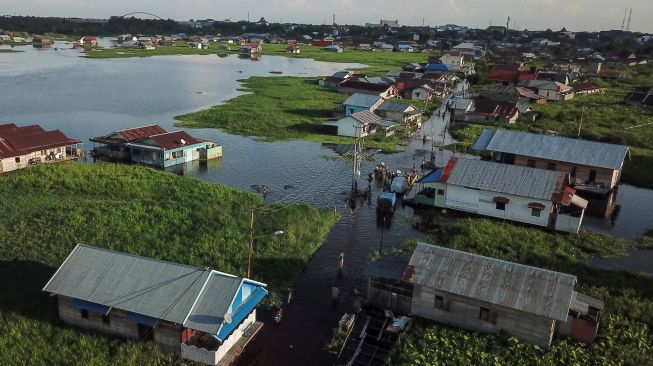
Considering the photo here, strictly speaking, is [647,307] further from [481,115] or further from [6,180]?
[481,115]

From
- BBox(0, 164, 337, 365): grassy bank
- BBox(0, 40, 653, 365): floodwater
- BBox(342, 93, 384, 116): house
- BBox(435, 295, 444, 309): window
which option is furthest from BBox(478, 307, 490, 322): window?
BBox(342, 93, 384, 116): house

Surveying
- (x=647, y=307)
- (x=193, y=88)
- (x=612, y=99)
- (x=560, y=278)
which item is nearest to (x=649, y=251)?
(x=647, y=307)

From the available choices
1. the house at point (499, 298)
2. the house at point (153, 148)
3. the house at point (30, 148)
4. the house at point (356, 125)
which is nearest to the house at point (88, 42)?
the house at point (356, 125)

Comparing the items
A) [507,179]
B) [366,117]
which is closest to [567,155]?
[507,179]

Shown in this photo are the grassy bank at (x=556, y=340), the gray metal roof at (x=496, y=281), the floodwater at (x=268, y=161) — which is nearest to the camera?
the grassy bank at (x=556, y=340)

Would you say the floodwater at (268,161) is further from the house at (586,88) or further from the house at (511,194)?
the house at (586,88)

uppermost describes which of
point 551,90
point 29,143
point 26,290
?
point 551,90

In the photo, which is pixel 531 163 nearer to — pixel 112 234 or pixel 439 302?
pixel 439 302

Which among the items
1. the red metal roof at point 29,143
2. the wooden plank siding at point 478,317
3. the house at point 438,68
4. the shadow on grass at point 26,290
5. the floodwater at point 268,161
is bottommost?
the floodwater at point 268,161
